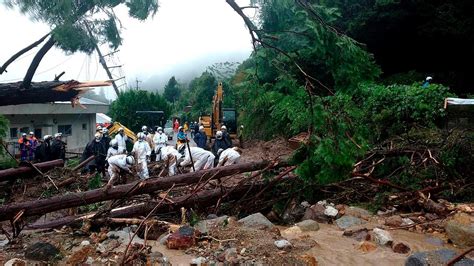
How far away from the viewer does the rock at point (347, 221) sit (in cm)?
575

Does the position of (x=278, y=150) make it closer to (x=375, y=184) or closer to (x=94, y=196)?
(x=375, y=184)

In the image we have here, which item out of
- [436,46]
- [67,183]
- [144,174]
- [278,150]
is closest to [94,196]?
[67,183]

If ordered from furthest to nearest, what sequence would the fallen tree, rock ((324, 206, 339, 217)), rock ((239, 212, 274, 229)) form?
the fallen tree → rock ((324, 206, 339, 217)) → rock ((239, 212, 274, 229))

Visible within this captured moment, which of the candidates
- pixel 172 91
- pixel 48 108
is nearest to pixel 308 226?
pixel 48 108

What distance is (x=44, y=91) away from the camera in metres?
6.79

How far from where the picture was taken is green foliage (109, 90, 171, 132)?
1024 inches

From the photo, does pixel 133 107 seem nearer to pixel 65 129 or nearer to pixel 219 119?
pixel 65 129

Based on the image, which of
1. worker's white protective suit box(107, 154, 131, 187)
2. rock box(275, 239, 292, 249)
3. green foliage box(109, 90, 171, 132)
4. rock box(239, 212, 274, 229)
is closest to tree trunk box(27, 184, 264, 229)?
rock box(239, 212, 274, 229)

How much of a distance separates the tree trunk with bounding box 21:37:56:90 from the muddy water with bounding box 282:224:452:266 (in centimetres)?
460

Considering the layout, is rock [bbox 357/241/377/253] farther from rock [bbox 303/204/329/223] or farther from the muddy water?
rock [bbox 303/204/329/223]

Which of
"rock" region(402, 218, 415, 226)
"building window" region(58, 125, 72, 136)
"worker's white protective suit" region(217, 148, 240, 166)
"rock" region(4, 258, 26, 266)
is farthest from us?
"building window" region(58, 125, 72, 136)

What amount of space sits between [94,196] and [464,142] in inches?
251

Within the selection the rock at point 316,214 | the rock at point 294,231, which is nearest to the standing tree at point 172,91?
the rock at point 316,214

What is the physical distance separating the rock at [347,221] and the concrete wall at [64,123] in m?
16.2
